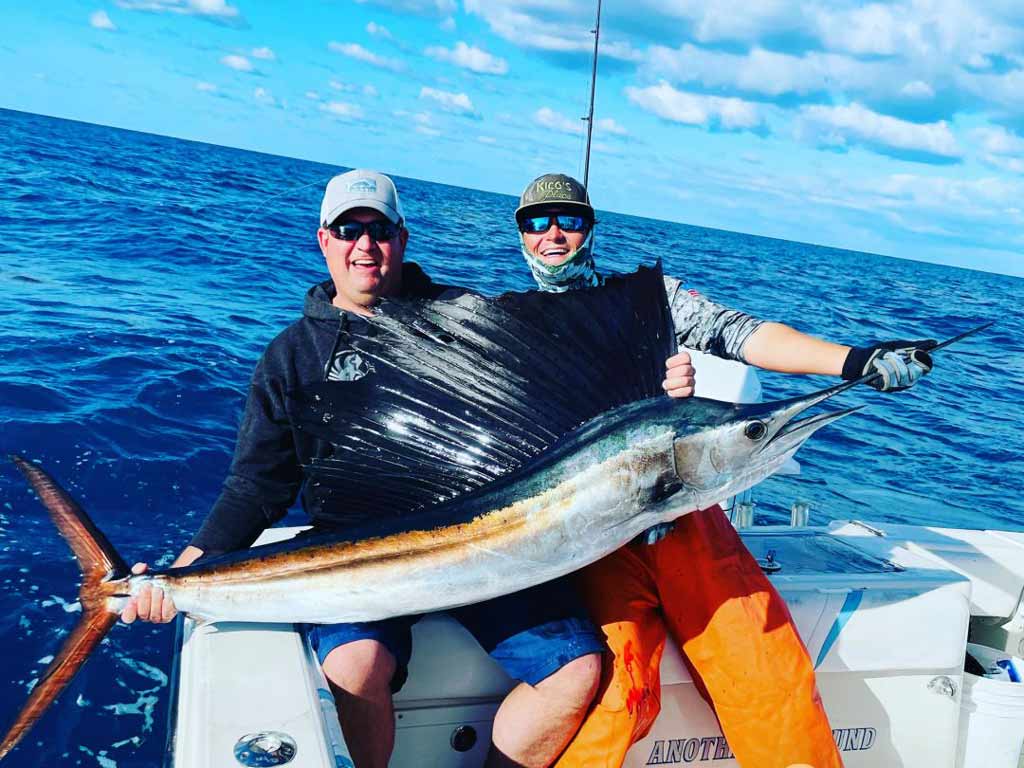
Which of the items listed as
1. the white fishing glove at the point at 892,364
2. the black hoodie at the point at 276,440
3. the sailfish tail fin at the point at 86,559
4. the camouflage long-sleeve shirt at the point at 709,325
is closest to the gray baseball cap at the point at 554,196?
the camouflage long-sleeve shirt at the point at 709,325

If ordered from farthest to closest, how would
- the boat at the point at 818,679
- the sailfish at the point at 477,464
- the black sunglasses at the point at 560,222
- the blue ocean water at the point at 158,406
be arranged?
the blue ocean water at the point at 158,406
the black sunglasses at the point at 560,222
the sailfish at the point at 477,464
the boat at the point at 818,679

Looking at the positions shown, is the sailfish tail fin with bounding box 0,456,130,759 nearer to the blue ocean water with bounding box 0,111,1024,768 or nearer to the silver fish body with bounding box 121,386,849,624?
the silver fish body with bounding box 121,386,849,624

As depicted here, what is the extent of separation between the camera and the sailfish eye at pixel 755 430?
163 centimetres

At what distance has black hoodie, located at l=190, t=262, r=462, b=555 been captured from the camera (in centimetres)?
200

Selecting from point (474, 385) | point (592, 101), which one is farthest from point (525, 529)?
point (592, 101)

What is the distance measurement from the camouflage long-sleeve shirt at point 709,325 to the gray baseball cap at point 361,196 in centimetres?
79

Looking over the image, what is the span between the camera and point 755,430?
163 centimetres

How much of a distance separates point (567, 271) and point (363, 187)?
2.04ft

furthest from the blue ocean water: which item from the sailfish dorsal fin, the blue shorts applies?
the sailfish dorsal fin

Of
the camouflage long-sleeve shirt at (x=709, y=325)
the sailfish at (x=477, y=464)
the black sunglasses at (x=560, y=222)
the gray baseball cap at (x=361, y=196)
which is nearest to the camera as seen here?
the sailfish at (x=477, y=464)

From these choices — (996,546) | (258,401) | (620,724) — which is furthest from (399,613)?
(996,546)

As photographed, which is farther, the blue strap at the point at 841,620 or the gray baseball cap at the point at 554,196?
the gray baseball cap at the point at 554,196

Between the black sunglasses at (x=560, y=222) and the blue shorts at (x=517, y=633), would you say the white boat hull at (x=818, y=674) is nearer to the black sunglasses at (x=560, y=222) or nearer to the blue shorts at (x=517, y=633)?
the blue shorts at (x=517, y=633)

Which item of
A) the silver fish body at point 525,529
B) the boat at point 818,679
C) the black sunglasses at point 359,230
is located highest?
the black sunglasses at point 359,230
